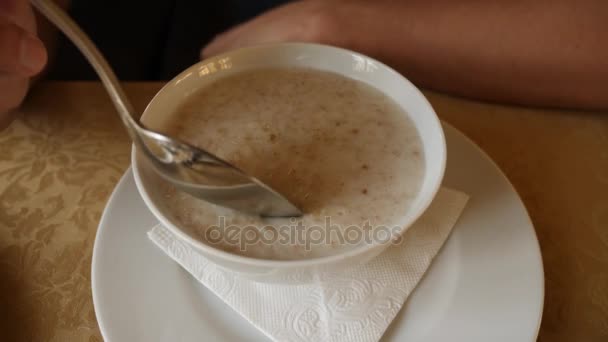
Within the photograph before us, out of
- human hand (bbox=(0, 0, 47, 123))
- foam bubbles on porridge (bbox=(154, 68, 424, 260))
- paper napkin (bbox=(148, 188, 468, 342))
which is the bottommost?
paper napkin (bbox=(148, 188, 468, 342))

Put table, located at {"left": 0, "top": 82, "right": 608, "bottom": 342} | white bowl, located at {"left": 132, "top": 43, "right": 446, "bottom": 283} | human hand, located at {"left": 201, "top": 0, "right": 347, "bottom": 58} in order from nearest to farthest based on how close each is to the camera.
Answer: white bowl, located at {"left": 132, "top": 43, "right": 446, "bottom": 283} → table, located at {"left": 0, "top": 82, "right": 608, "bottom": 342} → human hand, located at {"left": 201, "top": 0, "right": 347, "bottom": 58}

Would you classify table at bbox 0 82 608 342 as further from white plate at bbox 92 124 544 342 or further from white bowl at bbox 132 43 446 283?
white bowl at bbox 132 43 446 283

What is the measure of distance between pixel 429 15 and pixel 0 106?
816mm

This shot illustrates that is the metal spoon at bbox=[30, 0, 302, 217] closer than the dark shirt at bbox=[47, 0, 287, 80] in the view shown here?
Yes

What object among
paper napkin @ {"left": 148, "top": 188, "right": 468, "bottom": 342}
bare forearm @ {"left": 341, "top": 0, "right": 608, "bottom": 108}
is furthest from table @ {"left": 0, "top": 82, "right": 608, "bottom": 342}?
paper napkin @ {"left": 148, "top": 188, "right": 468, "bottom": 342}

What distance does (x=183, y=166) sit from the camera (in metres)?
Result: 0.57

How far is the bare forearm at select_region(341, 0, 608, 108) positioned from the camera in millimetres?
920

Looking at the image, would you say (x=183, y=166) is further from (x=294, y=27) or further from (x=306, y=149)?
(x=294, y=27)

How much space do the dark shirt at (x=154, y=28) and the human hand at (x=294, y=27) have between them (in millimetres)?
170

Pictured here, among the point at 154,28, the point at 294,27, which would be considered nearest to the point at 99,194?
the point at 294,27

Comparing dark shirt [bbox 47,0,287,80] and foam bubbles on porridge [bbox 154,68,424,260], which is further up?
foam bubbles on porridge [bbox 154,68,424,260]

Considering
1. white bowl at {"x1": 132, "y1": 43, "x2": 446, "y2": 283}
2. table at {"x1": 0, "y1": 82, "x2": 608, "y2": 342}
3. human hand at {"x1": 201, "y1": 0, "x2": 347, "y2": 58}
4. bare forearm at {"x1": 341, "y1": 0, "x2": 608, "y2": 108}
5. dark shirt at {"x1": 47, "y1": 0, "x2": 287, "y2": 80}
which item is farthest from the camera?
dark shirt at {"x1": 47, "y1": 0, "x2": 287, "y2": 80}

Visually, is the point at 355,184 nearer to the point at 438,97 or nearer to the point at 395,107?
the point at 395,107

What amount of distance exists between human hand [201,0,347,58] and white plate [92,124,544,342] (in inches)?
19.9
